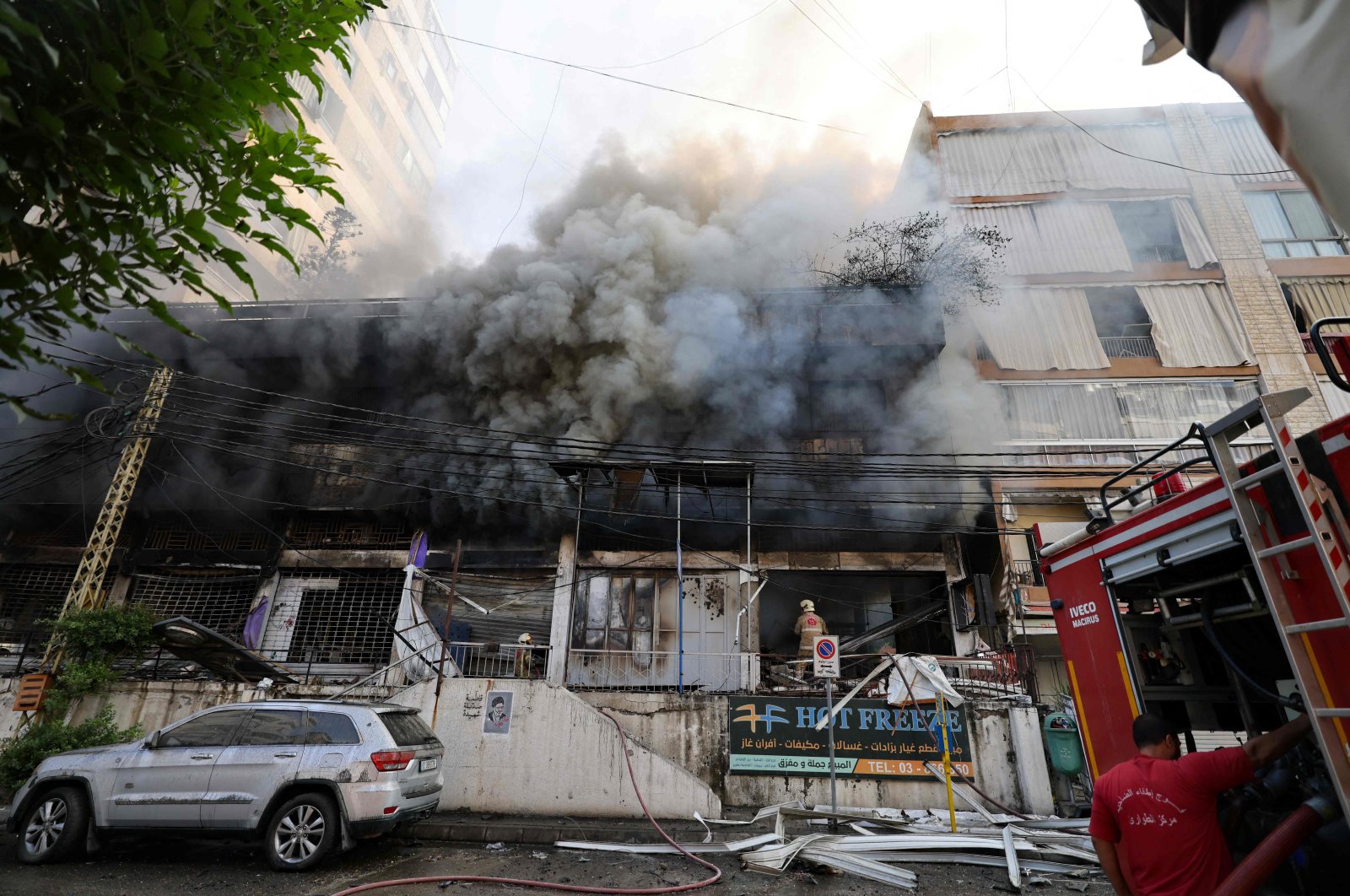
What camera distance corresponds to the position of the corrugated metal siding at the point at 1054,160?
1712 centimetres

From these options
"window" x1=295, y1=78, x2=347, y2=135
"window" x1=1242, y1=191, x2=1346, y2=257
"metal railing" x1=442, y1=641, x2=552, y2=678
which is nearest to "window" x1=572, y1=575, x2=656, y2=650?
"metal railing" x1=442, y1=641, x2=552, y2=678

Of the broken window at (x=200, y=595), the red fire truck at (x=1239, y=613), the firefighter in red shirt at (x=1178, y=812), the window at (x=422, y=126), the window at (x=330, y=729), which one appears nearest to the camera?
the red fire truck at (x=1239, y=613)

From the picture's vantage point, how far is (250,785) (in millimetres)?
5723

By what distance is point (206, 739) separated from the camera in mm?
6074

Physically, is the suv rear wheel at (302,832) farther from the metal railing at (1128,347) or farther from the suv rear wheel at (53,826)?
the metal railing at (1128,347)

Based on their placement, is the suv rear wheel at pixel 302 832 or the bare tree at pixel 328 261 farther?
the bare tree at pixel 328 261

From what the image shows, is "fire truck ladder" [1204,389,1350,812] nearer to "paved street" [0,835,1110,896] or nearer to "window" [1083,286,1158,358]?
"paved street" [0,835,1110,896]

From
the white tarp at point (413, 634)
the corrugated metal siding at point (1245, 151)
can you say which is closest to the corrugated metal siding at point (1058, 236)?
the corrugated metal siding at point (1245, 151)

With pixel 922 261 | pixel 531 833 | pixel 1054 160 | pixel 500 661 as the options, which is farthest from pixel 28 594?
pixel 1054 160

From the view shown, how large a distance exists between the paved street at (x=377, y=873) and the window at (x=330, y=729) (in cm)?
105

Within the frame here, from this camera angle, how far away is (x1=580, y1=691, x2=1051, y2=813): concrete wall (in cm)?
884

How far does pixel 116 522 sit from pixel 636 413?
34.4ft

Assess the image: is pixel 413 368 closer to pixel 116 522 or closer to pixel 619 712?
pixel 116 522

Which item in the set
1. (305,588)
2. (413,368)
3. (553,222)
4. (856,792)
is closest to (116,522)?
(305,588)
